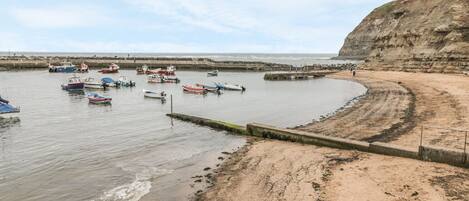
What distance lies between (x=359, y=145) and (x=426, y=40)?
62.9 meters

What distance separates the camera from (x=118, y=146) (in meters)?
26.3

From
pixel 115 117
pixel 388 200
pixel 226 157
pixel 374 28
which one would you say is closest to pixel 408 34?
pixel 115 117

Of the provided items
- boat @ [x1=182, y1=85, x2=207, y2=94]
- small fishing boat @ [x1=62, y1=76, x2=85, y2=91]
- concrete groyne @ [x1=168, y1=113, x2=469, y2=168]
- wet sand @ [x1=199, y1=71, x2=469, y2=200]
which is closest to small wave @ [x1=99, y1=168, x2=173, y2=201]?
wet sand @ [x1=199, y1=71, x2=469, y2=200]

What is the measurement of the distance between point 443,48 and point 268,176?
205 feet

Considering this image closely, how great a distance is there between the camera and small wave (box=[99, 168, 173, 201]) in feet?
54.5

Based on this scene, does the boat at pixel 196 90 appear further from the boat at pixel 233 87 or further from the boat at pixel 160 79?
the boat at pixel 160 79

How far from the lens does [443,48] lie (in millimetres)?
68750

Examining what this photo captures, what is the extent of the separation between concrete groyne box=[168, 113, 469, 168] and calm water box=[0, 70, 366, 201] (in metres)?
1.21

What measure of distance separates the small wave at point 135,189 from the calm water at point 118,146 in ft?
0.13

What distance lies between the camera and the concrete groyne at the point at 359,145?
17.2 m

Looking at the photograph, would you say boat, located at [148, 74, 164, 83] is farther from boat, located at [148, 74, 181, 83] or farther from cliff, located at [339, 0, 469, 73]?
cliff, located at [339, 0, 469, 73]

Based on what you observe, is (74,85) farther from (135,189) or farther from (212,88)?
(135,189)

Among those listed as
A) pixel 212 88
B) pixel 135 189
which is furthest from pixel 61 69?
pixel 135 189

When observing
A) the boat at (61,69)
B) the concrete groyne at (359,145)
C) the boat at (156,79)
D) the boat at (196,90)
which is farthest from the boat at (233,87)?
the boat at (61,69)
